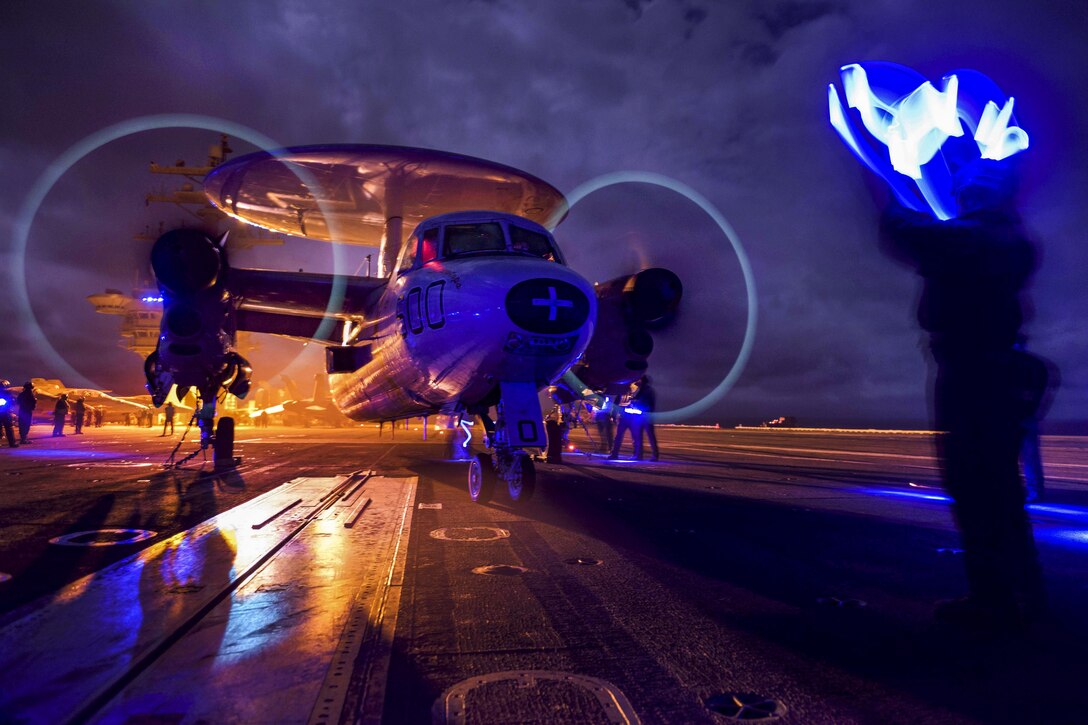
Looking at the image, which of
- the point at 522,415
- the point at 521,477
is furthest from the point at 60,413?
the point at 522,415

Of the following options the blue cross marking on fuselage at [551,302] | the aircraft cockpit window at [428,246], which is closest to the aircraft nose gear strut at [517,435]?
the blue cross marking on fuselage at [551,302]

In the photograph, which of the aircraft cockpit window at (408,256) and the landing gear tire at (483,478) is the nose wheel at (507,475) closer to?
the landing gear tire at (483,478)

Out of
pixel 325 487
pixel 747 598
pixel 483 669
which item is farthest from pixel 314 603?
pixel 325 487

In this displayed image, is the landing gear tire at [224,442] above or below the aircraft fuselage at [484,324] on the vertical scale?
below

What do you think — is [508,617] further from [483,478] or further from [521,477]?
[483,478]

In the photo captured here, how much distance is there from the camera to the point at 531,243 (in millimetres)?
9609

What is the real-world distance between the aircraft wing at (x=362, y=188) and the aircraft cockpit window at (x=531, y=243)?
6.09 meters

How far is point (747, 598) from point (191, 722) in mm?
3870

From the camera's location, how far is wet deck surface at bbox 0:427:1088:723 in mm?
3023

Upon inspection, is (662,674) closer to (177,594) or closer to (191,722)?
(191,722)

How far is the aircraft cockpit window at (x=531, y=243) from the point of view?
939 cm

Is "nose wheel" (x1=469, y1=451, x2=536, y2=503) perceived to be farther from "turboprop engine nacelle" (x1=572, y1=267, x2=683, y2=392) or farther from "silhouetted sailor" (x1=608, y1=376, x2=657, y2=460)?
"silhouetted sailor" (x1=608, y1=376, x2=657, y2=460)

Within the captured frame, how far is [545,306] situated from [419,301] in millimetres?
2528

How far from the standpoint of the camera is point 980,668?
348 cm
